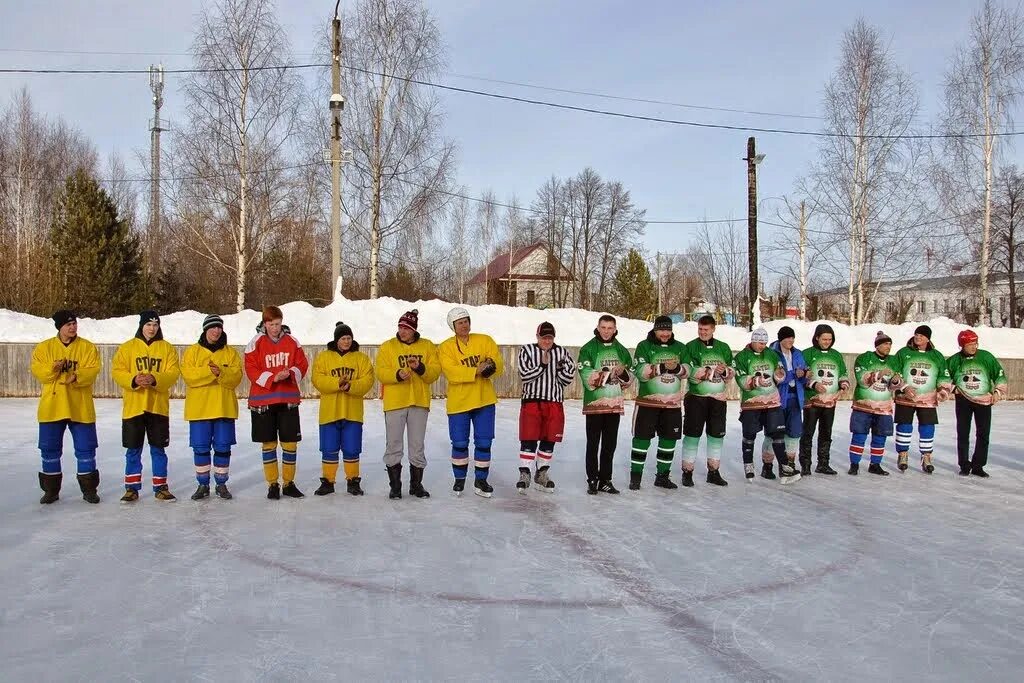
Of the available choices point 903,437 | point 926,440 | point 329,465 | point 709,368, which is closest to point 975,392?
point 926,440

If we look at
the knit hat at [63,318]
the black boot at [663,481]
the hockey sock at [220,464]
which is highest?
the knit hat at [63,318]

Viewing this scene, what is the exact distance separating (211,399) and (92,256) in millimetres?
20351

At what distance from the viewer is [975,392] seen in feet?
27.0

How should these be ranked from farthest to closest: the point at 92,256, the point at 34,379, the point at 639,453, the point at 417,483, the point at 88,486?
the point at 92,256, the point at 34,379, the point at 639,453, the point at 417,483, the point at 88,486

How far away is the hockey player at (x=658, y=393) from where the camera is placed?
6.96 m

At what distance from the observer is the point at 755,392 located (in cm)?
764

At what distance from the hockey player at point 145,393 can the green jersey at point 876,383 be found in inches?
278

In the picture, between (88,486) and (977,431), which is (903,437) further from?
(88,486)

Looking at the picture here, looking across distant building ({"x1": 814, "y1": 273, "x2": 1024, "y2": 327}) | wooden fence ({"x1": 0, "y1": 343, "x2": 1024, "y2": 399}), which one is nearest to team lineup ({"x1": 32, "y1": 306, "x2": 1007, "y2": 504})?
wooden fence ({"x1": 0, "y1": 343, "x2": 1024, "y2": 399})

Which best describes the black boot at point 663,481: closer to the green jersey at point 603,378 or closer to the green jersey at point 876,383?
the green jersey at point 603,378

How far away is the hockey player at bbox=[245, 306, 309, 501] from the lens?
20.9ft

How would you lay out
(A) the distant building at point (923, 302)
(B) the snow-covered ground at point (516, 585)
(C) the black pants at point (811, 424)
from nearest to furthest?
(B) the snow-covered ground at point (516, 585)
(C) the black pants at point (811, 424)
(A) the distant building at point (923, 302)

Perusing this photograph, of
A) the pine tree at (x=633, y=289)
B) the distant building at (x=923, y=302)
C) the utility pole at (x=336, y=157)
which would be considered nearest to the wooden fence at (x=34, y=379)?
the utility pole at (x=336, y=157)

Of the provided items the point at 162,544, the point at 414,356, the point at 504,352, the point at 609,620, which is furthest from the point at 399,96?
the point at 609,620
